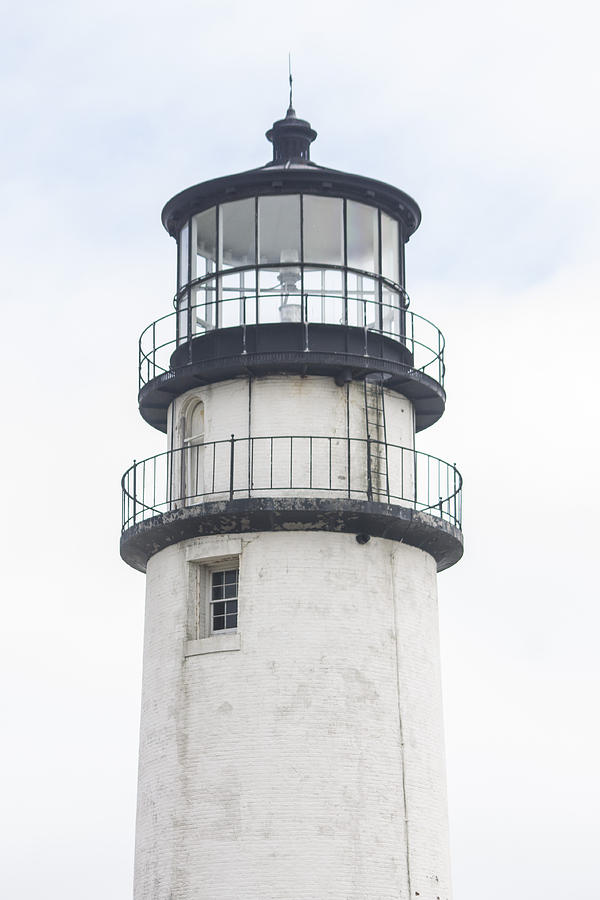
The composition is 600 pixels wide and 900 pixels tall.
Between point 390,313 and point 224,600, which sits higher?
point 390,313

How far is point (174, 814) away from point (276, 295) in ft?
31.2

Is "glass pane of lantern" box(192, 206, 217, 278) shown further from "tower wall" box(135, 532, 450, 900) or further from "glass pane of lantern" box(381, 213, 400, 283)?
"tower wall" box(135, 532, 450, 900)

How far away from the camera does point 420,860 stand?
33031mm

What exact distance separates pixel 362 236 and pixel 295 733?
9481mm

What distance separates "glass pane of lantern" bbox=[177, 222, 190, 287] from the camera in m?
36.5

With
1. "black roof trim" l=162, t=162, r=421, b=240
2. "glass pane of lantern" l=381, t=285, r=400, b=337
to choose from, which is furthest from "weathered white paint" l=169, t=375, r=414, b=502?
"black roof trim" l=162, t=162, r=421, b=240

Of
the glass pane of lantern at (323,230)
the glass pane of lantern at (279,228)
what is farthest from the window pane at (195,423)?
the glass pane of lantern at (323,230)

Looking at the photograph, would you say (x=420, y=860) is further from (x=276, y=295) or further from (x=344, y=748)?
(x=276, y=295)

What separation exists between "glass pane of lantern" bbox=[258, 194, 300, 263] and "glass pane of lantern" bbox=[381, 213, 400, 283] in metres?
1.80

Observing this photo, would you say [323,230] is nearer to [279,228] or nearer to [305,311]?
[279,228]

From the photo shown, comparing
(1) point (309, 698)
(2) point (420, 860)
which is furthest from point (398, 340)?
(2) point (420, 860)

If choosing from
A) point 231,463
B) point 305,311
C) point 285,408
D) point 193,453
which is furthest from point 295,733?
point 305,311

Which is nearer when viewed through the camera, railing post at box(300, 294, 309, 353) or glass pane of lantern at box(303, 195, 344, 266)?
railing post at box(300, 294, 309, 353)

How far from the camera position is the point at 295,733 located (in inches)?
1283
